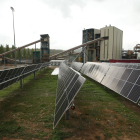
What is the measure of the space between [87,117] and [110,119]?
3.31 feet

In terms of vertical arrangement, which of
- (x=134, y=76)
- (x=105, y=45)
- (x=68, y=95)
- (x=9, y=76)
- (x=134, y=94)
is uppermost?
(x=105, y=45)

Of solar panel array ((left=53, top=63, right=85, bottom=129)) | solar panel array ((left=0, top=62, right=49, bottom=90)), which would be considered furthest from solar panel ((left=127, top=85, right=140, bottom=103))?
solar panel array ((left=0, top=62, right=49, bottom=90))

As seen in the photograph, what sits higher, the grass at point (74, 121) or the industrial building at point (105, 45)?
the industrial building at point (105, 45)

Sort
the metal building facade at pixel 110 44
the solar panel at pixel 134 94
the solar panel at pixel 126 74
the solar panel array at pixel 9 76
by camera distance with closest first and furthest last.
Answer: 1. the solar panel at pixel 134 94
2. the solar panel array at pixel 9 76
3. the solar panel at pixel 126 74
4. the metal building facade at pixel 110 44

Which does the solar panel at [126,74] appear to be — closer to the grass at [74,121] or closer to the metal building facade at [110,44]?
the grass at [74,121]

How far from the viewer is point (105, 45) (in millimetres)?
45781

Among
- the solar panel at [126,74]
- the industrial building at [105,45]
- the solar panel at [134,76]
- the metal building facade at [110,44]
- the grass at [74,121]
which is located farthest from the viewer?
the industrial building at [105,45]

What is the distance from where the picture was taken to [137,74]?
21.4 feet

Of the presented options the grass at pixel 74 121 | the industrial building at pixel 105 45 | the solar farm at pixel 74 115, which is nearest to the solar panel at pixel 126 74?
the solar farm at pixel 74 115

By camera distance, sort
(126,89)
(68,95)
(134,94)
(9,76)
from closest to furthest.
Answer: (68,95) → (134,94) → (126,89) → (9,76)

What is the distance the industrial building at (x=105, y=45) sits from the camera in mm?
44219

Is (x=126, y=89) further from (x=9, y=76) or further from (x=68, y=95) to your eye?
(x=9, y=76)

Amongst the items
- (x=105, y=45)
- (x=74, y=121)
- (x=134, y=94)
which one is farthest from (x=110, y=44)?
(x=74, y=121)

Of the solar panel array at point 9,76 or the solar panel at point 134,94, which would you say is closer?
the solar panel at point 134,94
